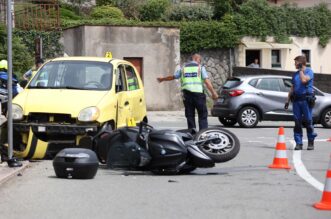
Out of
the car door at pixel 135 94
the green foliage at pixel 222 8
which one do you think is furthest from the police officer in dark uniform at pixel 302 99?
the green foliage at pixel 222 8

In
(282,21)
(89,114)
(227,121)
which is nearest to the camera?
(89,114)

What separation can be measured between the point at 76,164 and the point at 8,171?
117cm

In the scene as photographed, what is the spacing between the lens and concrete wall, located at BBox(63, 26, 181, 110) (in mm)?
29031

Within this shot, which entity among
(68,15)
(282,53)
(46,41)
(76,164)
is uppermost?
(68,15)

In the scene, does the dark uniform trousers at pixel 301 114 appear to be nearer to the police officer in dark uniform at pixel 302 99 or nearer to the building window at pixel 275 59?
the police officer in dark uniform at pixel 302 99

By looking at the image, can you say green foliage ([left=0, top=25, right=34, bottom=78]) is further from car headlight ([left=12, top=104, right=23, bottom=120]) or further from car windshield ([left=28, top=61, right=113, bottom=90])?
car headlight ([left=12, top=104, right=23, bottom=120])

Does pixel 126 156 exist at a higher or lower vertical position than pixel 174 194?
higher

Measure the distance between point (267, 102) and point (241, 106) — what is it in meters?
0.86

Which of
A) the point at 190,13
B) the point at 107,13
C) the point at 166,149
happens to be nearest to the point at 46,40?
the point at 107,13

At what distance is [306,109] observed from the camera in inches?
529

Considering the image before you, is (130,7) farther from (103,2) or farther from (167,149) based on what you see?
(167,149)

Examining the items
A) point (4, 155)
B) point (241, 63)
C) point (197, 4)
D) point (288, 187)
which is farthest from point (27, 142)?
point (197, 4)

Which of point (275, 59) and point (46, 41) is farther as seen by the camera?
point (275, 59)

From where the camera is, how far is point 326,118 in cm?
2173
